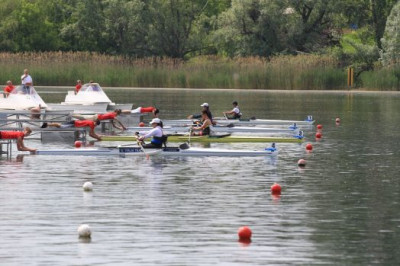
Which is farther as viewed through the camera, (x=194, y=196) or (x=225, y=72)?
(x=225, y=72)

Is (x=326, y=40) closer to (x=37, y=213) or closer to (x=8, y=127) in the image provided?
(x=8, y=127)

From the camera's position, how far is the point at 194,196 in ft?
90.1

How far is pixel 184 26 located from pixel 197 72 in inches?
754

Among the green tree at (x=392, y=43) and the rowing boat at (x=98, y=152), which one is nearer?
the rowing boat at (x=98, y=152)

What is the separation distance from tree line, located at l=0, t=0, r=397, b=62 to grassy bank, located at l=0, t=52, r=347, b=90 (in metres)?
4.59

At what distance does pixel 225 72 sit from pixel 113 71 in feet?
30.8

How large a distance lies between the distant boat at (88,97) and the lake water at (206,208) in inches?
546

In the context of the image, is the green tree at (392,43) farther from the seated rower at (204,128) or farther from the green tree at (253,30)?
the seated rower at (204,128)

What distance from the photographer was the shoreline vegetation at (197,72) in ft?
288

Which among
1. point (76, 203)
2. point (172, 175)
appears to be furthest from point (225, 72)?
point (76, 203)

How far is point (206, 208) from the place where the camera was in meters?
25.4

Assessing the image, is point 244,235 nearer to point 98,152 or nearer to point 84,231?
point 84,231

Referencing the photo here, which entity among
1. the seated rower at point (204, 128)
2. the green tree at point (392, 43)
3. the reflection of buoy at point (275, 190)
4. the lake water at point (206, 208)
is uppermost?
the green tree at point (392, 43)

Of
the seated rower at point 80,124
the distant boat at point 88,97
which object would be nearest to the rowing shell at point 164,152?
the seated rower at point 80,124
